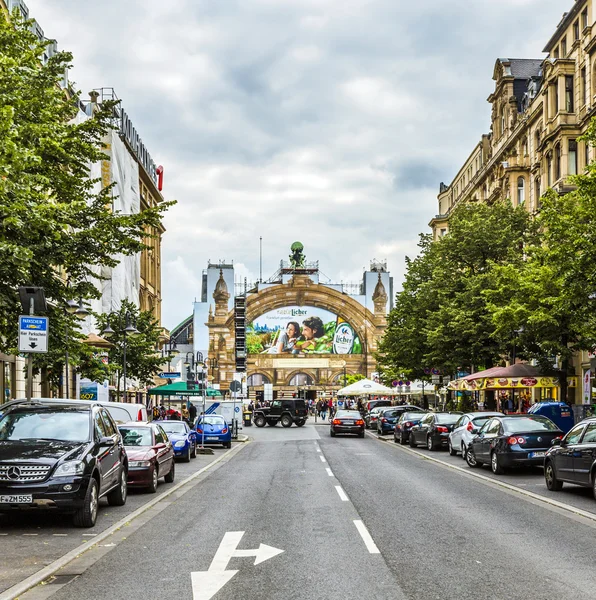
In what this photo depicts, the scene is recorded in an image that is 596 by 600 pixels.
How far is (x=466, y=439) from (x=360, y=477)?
7539 mm

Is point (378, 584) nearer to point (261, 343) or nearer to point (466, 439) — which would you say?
point (466, 439)

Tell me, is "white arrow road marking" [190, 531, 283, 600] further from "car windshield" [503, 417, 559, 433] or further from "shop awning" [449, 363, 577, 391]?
"shop awning" [449, 363, 577, 391]

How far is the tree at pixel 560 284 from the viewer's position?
833 inches

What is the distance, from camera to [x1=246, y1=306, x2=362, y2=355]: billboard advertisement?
368ft

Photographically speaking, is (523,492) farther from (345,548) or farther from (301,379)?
(301,379)

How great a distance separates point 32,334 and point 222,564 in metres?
7.38

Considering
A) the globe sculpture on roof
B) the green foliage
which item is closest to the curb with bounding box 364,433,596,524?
the green foliage

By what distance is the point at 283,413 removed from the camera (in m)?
61.2

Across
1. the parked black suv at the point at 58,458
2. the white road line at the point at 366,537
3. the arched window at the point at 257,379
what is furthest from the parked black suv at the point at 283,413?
the arched window at the point at 257,379

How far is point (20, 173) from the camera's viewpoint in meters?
13.8

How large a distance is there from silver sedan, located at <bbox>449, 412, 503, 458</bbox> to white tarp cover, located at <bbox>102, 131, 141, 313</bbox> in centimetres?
2514

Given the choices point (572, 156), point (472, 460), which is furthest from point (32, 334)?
point (572, 156)

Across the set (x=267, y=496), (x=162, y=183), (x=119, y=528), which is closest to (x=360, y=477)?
(x=267, y=496)

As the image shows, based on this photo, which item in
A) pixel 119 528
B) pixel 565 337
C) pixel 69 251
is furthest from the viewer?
pixel 565 337
